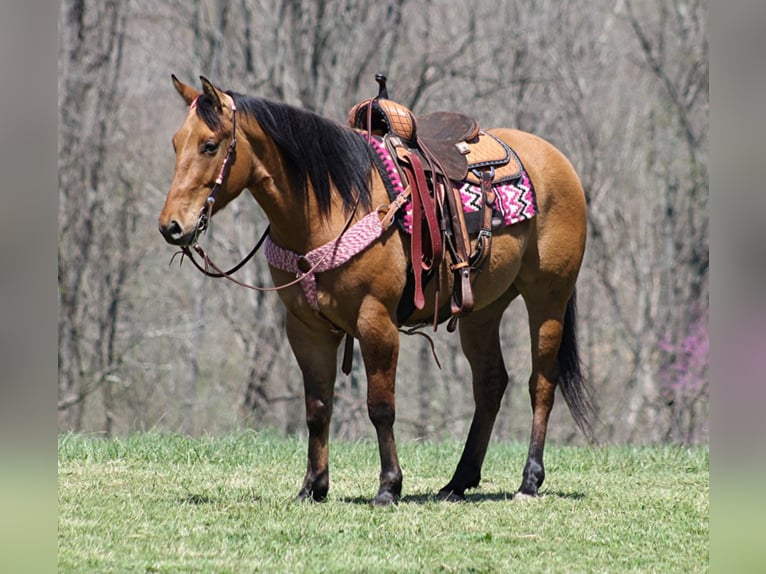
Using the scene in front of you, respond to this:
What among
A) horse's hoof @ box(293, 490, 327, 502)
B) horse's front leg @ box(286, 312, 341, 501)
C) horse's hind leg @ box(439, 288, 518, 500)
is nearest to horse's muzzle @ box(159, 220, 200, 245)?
horse's front leg @ box(286, 312, 341, 501)

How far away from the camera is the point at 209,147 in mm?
5582

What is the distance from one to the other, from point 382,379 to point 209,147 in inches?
62.8

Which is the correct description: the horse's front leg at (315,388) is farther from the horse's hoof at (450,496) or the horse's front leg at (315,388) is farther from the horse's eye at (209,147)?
the horse's eye at (209,147)

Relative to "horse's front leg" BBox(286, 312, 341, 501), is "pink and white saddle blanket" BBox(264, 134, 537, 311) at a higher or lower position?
higher

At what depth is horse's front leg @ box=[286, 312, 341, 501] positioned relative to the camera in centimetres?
623

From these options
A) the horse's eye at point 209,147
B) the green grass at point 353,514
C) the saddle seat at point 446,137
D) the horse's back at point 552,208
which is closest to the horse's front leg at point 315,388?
the green grass at point 353,514

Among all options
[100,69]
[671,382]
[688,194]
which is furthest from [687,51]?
[100,69]

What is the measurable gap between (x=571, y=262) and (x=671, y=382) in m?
13.5

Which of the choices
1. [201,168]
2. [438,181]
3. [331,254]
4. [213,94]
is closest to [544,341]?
[438,181]

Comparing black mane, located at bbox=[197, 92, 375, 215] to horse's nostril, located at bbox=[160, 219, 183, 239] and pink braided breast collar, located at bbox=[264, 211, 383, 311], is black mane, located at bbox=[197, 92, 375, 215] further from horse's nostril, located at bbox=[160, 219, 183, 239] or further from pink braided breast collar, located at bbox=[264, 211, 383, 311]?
horse's nostril, located at bbox=[160, 219, 183, 239]

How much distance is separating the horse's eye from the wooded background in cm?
1138

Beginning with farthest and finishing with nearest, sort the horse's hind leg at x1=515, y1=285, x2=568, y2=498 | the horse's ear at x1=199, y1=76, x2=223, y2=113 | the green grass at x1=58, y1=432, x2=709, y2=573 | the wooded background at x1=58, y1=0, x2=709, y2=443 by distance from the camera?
the wooded background at x1=58, y1=0, x2=709, y2=443, the horse's hind leg at x1=515, y1=285, x2=568, y2=498, the horse's ear at x1=199, y1=76, x2=223, y2=113, the green grass at x1=58, y1=432, x2=709, y2=573

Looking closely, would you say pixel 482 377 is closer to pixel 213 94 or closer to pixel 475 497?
pixel 475 497

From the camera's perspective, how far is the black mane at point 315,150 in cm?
590
